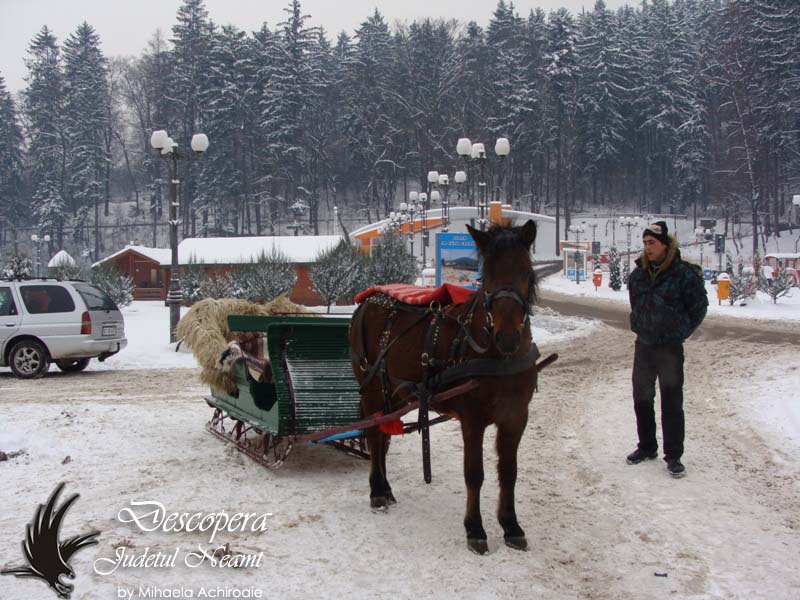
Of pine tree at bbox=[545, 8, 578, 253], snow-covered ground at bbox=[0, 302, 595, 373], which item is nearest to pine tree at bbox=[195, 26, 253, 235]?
pine tree at bbox=[545, 8, 578, 253]

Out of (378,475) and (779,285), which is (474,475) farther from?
(779,285)

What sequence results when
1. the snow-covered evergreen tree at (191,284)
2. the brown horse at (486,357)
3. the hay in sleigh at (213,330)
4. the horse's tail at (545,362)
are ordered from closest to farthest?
the brown horse at (486,357)
the horse's tail at (545,362)
the hay in sleigh at (213,330)
the snow-covered evergreen tree at (191,284)

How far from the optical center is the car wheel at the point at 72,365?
14109mm

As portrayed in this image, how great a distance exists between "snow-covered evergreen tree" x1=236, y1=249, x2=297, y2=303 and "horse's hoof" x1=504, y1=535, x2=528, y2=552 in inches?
846

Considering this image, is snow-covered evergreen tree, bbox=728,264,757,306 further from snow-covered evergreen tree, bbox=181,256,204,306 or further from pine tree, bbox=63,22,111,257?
pine tree, bbox=63,22,111,257

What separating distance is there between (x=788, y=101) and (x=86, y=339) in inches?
2168

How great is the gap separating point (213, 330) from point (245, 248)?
34266 mm

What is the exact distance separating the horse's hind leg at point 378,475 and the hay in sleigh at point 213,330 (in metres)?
2.19

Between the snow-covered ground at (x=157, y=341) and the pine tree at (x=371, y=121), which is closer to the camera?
the snow-covered ground at (x=157, y=341)

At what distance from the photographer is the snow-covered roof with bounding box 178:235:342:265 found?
127 feet

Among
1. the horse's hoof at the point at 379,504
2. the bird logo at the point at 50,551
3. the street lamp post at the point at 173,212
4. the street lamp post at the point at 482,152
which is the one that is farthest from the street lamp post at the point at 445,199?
the bird logo at the point at 50,551

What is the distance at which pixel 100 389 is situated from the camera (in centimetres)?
1159

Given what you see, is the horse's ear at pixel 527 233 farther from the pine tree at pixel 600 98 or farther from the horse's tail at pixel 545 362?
the pine tree at pixel 600 98

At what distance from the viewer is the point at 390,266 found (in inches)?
1114
